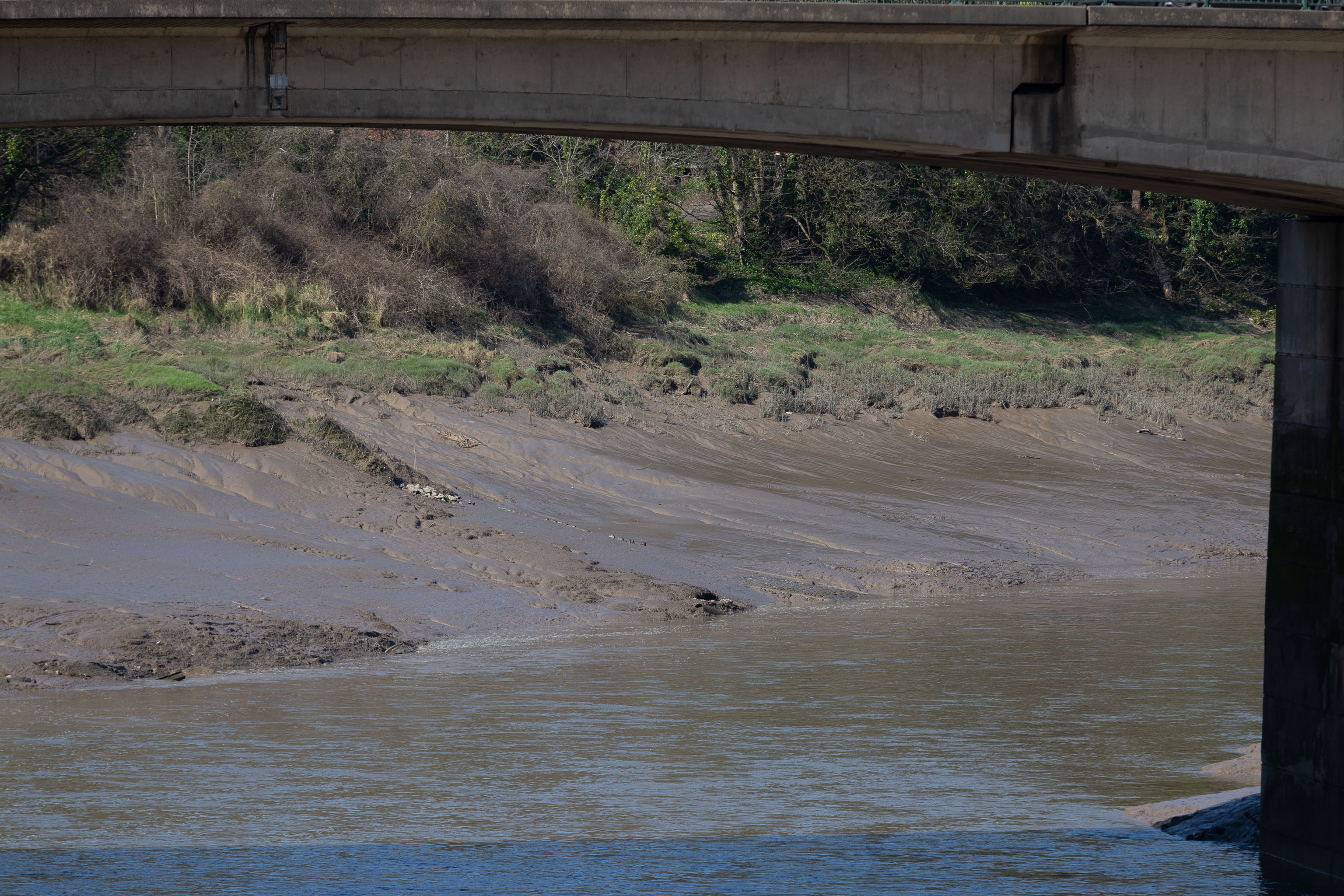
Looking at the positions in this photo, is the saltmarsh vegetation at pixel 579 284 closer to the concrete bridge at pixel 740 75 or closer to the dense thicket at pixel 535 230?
the dense thicket at pixel 535 230

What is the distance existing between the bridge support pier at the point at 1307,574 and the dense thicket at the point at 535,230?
56.0ft

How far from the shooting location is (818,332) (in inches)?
1214

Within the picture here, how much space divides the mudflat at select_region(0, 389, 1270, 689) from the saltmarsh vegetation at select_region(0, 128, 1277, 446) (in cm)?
81

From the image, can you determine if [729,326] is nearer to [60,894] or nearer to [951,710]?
[951,710]

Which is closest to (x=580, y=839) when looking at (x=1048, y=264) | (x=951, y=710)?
(x=951, y=710)

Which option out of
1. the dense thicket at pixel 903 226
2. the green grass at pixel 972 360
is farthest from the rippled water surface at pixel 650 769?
the dense thicket at pixel 903 226

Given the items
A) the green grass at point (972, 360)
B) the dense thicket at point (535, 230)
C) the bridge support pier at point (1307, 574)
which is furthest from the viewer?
the green grass at point (972, 360)

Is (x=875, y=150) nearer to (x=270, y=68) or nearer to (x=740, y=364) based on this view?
(x=270, y=68)

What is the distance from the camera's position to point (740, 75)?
27.4ft

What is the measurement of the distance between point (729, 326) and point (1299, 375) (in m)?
21.6

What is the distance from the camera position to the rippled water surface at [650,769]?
8859mm

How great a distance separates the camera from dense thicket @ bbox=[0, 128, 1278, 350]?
77.2 feet

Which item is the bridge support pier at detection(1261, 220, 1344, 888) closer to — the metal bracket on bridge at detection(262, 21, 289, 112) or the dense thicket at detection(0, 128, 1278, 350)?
the metal bracket on bridge at detection(262, 21, 289, 112)

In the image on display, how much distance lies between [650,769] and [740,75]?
15.7 feet
